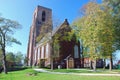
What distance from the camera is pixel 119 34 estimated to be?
109ft

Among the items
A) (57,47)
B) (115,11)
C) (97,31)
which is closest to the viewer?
(97,31)

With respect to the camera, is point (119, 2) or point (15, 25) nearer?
point (119, 2)

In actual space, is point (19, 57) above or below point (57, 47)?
below

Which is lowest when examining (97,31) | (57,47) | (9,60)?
(9,60)

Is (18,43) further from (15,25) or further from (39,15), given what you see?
(39,15)

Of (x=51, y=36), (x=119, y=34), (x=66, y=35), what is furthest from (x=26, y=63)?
(x=119, y=34)

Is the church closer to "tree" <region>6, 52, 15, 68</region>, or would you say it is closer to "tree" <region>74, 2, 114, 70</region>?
"tree" <region>6, 52, 15, 68</region>

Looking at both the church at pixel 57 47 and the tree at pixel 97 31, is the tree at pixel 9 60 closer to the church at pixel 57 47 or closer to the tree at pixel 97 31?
the church at pixel 57 47

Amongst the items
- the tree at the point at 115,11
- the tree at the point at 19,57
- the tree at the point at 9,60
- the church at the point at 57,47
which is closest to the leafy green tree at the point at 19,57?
the tree at the point at 19,57

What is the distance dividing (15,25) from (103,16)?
1714cm

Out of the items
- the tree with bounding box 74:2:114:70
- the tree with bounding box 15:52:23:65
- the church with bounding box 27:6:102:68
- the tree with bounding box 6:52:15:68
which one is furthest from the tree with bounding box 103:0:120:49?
the tree with bounding box 15:52:23:65

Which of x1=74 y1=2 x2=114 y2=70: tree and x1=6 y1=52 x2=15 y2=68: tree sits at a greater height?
x1=74 y1=2 x2=114 y2=70: tree

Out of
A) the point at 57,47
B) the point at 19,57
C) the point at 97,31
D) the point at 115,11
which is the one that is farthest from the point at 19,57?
the point at 97,31

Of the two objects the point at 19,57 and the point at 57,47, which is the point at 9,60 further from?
the point at 57,47
